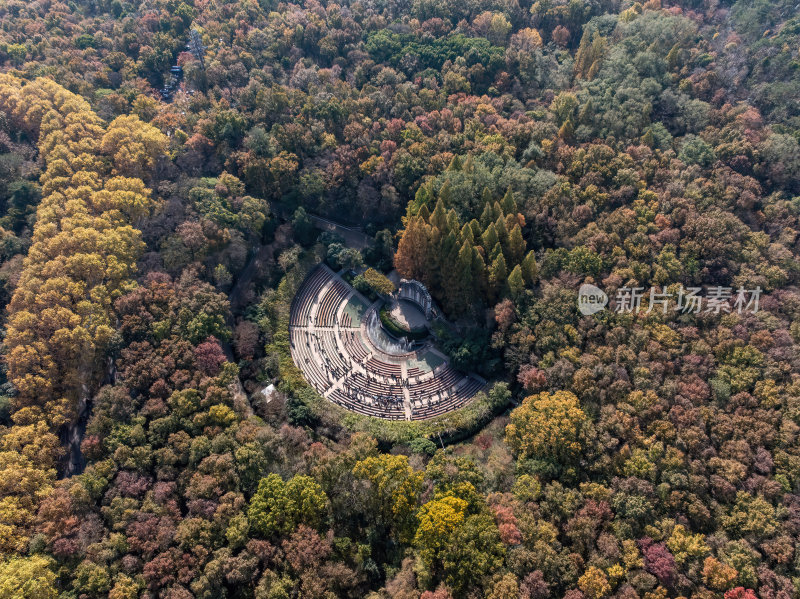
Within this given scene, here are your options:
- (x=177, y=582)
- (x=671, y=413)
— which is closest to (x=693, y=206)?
(x=671, y=413)

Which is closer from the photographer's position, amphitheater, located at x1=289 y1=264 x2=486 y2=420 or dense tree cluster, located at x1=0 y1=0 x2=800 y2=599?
dense tree cluster, located at x1=0 y1=0 x2=800 y2=599

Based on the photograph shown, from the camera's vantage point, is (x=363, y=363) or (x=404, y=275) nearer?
(x=363, y=363)

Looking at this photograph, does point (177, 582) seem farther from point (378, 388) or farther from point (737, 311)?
point (737, 311)

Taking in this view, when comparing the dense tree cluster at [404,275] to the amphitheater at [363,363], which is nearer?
the dense tree cluster at [404,275]
